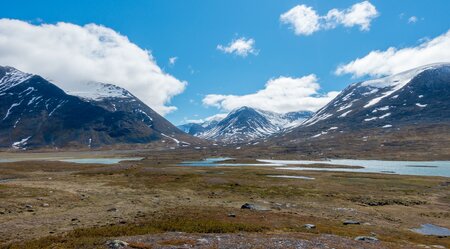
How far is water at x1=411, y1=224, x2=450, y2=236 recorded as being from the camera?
50.2 meters

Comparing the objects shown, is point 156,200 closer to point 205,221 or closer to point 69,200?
point 69,200

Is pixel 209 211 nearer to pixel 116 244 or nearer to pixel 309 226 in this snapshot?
pixel 309 226

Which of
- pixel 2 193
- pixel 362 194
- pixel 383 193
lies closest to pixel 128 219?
pixel 2 193

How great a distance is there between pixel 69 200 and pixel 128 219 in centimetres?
2080

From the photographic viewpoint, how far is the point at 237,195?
79.0 metres

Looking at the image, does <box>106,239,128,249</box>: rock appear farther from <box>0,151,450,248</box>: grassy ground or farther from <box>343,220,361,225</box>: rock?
<box>343,220,361,225</box>: rock

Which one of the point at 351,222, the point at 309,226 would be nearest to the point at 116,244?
the point at 309,226

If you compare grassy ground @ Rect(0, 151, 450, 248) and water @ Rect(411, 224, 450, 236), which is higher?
grassy ground @ Rect(0, 151, 450, 248)

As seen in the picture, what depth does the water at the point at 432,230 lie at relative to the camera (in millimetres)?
50250

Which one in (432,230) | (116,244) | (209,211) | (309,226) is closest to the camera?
(116,244)

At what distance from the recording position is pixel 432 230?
52594mm

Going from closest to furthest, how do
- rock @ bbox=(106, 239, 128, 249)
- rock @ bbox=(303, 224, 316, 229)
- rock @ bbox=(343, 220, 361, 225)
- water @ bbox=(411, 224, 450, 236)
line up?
rock @ bbox=(106, 239, 128, 249), rock @ bbox=(303, 224, 316, 229), water @ bbox=(411, 224, 450, 236), rock @ bbox=(343, 220, 361, 225)

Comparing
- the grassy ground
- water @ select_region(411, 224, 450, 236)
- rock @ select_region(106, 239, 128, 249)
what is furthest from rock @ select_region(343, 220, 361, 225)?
rock @ select_region(106, 239, 128, 249)

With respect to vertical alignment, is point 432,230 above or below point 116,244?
below
